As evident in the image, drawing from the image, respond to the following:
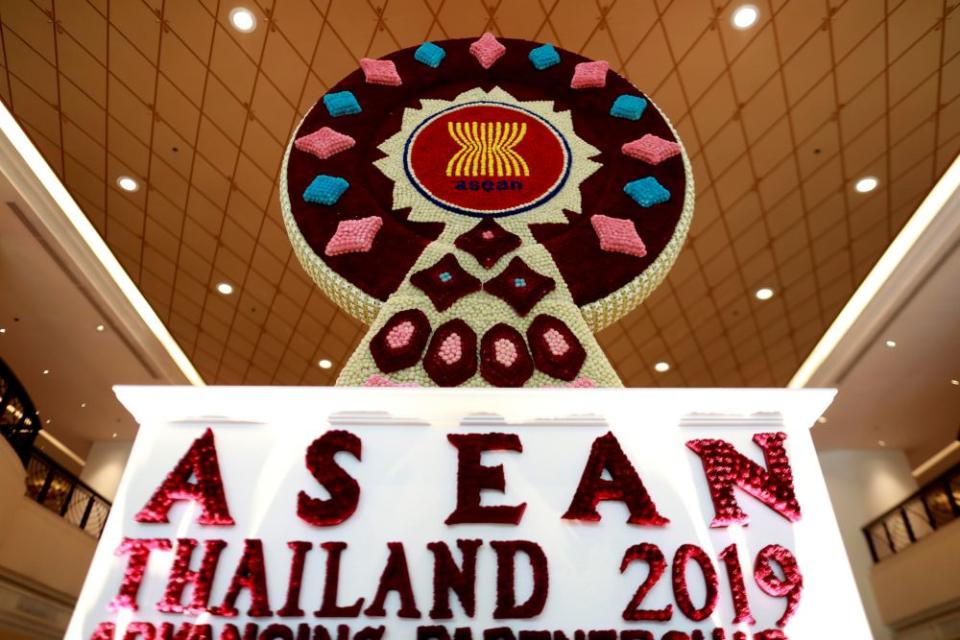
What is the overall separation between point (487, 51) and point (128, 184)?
5.38m

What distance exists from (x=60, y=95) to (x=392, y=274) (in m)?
5.46

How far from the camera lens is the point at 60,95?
5.44m

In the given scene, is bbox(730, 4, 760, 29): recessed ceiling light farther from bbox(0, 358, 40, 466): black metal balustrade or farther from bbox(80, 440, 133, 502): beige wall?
bbox(80, 440, 133, 502): beige wall

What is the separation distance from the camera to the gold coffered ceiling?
4.83 m

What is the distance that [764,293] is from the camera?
23.9 feet

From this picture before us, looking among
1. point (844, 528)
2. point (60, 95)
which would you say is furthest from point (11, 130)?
point (844, 528)

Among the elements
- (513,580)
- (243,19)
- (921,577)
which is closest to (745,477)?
(513,580)

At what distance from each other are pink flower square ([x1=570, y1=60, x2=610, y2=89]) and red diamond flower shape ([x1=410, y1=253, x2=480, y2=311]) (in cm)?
88

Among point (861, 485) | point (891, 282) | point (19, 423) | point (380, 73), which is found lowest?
point (380, 73)

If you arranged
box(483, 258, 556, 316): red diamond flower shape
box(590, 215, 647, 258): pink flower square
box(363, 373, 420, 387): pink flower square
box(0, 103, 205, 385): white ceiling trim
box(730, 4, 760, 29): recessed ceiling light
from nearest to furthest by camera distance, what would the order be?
1. box(363, 373, 420, 387): pink flower square
2. box(483, 258, 556, 316): red diamond flower shape
3. box(590, 215, 647, 258): pink flower square
4. box(730, 4, 760, 29): recessed ceiling light
5. box(0, 103, 205, 385): white ceiling trim

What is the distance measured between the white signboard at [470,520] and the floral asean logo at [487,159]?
0.79 metres

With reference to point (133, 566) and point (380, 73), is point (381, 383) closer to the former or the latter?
point (133, 566)

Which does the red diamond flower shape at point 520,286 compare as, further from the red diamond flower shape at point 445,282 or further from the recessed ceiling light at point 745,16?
the recessed ceiling light at point 745,16

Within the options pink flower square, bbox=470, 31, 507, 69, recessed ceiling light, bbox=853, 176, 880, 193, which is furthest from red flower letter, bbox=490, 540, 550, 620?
recessed ceiling light, bbox=853, 176, 880, 193
